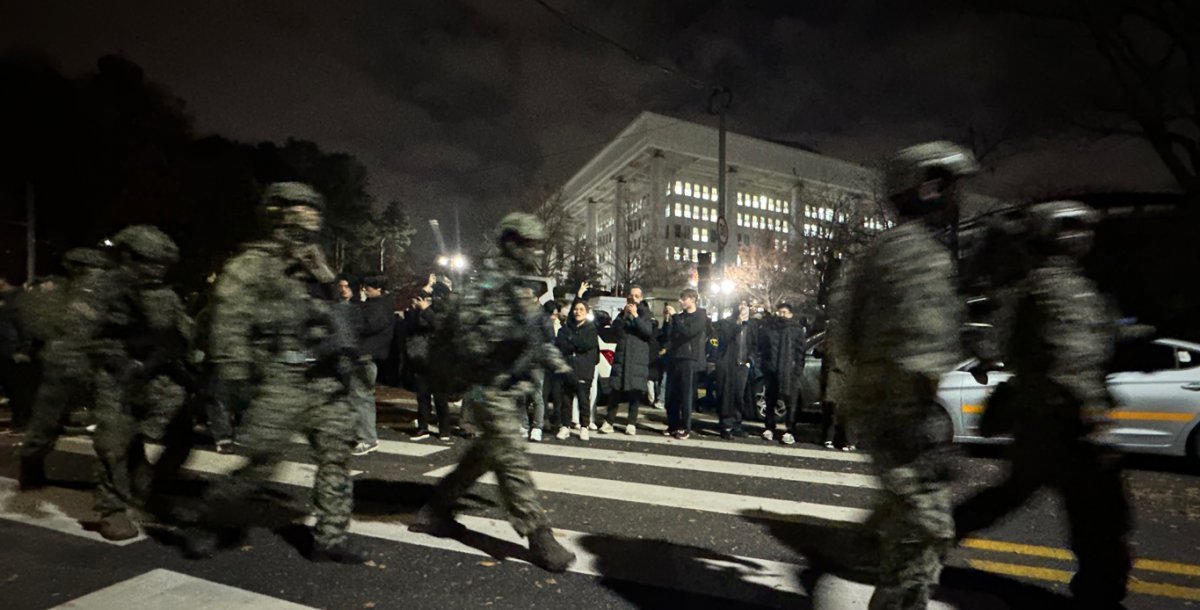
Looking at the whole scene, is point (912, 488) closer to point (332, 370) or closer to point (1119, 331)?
point (1119, 331)

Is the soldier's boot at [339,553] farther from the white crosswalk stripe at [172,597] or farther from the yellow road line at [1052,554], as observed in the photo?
the yellow road line at [1052,554]

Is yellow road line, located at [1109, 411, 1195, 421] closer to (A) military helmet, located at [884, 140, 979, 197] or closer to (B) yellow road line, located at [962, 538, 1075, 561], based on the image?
(B) yellow road line, located at [962, 538, 1075, 561]

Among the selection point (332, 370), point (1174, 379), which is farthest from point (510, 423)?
point (1174, 379)

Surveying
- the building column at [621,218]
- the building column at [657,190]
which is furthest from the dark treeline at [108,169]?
the building column at [657,190]

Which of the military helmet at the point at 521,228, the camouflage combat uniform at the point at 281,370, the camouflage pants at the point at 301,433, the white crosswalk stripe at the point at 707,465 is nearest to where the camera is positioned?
the camouflage combat uniform at the point at 281,370

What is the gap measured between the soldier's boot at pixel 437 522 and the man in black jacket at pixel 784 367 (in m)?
5.33

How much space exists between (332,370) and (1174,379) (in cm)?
783

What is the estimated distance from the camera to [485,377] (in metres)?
3.99

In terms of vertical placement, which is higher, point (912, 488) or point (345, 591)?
point (912, 488)

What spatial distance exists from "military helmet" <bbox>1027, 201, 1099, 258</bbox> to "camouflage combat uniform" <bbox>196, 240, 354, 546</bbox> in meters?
3.61

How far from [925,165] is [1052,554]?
117 inches

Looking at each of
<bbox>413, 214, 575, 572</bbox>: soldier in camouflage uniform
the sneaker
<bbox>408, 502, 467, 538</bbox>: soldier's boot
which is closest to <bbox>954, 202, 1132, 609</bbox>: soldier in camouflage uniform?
<bbox>413, 214, 575, 572</bbox>: soldier in camouflage uniform

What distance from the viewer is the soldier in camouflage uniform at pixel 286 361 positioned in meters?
3.84

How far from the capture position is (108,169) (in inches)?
1209
